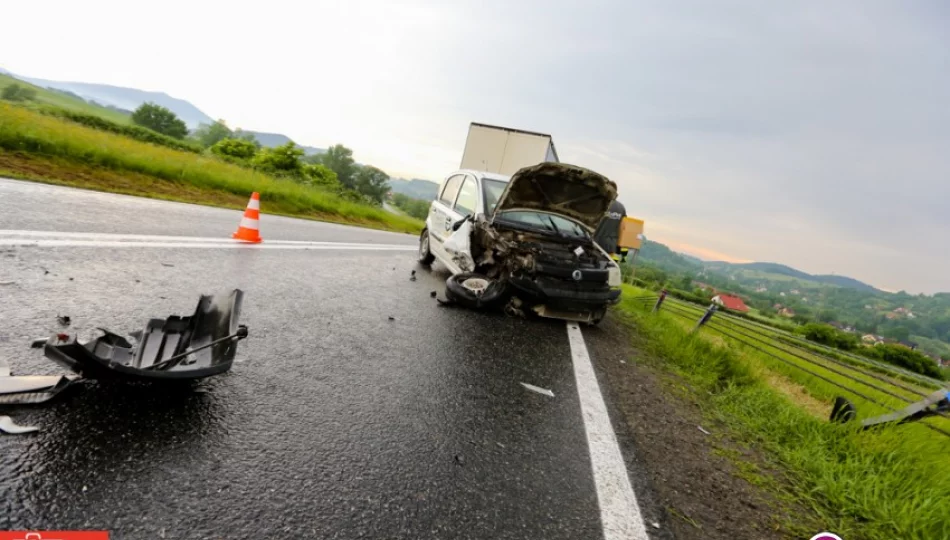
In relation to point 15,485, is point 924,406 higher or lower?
higher

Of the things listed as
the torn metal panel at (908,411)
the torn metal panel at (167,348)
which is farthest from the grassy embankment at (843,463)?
the torn metal panel at (167,348)

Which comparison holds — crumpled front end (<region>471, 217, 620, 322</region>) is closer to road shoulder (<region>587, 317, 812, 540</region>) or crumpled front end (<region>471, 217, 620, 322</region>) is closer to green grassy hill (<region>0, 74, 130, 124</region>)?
road shoulder (<region>587, 317, 812, 540</region>)

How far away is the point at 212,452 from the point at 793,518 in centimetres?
261

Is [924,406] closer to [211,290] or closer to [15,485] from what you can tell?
[15,485]

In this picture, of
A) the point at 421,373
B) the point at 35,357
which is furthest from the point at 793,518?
the point at 35,357

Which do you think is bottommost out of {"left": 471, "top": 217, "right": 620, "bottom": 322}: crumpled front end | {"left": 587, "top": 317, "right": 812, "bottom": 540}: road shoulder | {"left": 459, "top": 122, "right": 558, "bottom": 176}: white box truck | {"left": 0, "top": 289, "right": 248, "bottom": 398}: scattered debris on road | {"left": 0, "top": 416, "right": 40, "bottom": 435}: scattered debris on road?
{"left": 0, "top": 416, "right": 40, "bottom": 435}: scattered debris on road

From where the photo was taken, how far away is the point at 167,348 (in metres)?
2.11

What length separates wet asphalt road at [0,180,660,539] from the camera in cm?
133

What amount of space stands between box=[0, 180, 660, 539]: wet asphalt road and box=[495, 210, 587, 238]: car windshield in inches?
91.1

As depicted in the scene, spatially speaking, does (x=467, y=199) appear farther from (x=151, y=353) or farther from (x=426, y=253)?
(x=151, y=353)

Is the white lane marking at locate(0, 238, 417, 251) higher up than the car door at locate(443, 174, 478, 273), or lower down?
lower down

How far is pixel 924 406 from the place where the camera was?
9.66 feet

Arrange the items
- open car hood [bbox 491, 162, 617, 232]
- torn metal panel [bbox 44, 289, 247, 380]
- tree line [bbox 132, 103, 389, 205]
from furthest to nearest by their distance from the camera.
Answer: tree line [bbox 132, 103, 389, 205]
open car hood [bbox 491, 162, 617, 232]
torn metal panel [bbox 44, 289, 247, 380]

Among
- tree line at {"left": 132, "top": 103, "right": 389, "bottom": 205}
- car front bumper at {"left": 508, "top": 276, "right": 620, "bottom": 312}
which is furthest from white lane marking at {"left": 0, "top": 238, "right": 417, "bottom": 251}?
tree line at {"left": 132, "top": 103, "right": 389, "bottom": 205}
